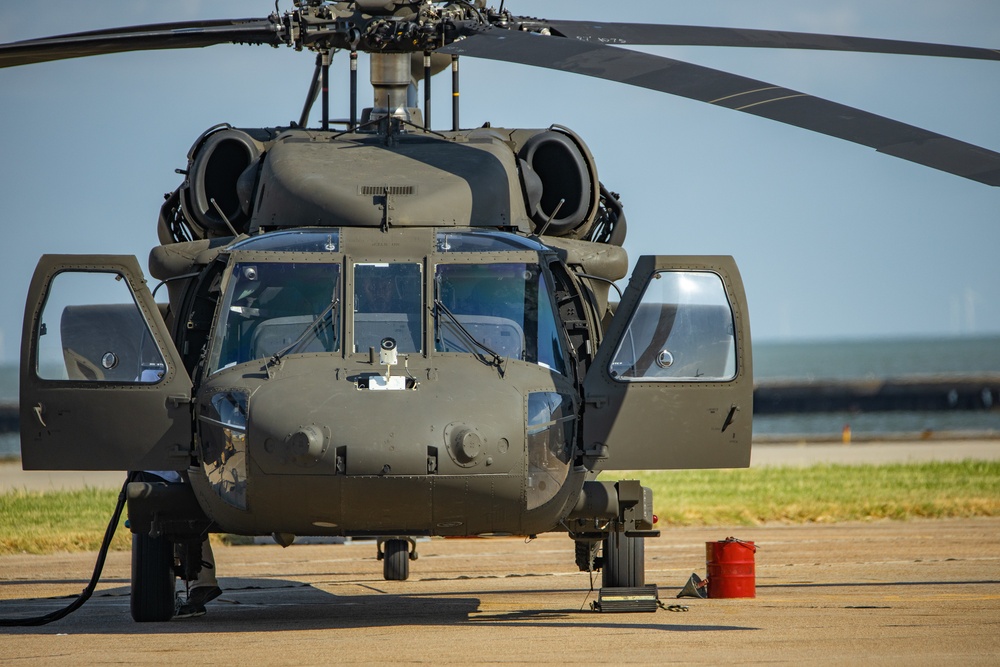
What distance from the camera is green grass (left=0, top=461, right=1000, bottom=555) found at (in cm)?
1684

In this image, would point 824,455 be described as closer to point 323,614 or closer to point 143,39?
point 323,614

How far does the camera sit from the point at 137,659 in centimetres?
712

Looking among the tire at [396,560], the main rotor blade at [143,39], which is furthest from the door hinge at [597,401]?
the tire at [396,560]

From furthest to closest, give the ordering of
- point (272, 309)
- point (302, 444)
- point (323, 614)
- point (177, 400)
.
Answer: point (323, 614) → point (272, 309) → point (177, 400) → point (302, 444)

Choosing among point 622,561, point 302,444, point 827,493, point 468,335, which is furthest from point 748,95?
point 827,493

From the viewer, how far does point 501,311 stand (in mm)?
8531

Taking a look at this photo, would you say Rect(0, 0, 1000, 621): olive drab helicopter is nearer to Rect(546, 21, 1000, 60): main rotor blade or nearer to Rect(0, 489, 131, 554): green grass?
Rect(546, 21, 1000, 60): main rotor blade

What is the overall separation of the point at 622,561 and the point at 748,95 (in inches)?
154

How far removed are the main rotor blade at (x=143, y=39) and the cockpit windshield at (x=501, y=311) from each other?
3.13m

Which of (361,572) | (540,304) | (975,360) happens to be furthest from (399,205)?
(975,360)

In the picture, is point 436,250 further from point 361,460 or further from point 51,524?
→ point 51,524

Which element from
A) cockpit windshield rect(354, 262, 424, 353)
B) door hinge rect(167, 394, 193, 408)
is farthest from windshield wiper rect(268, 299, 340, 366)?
door hinge rect(167, 394, 193, 408)

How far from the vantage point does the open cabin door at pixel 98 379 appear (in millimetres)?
8062

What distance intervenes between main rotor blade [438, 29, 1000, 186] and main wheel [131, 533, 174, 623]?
3.76 m
